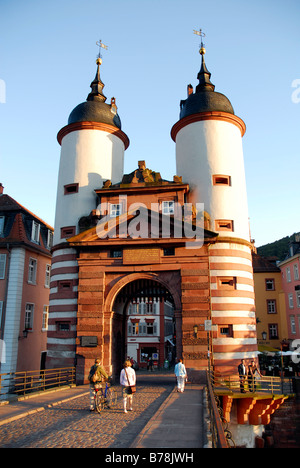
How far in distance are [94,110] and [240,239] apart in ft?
46.8

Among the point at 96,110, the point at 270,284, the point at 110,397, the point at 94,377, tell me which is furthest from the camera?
the point at 270,284

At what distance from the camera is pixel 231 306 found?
22359 mm

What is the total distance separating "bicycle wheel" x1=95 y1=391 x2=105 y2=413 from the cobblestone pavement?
202 mm

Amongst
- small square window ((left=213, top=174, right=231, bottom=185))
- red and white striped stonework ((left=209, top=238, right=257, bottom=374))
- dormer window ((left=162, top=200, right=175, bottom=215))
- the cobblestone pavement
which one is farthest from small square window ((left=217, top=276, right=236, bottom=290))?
the cobblestone pavement

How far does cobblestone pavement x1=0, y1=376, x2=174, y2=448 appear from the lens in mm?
9266

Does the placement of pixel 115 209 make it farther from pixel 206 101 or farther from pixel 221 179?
pixel 206 101

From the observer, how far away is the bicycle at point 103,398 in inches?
517

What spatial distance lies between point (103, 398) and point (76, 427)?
3056 millimetres

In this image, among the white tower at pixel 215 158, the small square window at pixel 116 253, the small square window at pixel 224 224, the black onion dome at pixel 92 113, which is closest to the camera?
the small square window at pixel 116 253

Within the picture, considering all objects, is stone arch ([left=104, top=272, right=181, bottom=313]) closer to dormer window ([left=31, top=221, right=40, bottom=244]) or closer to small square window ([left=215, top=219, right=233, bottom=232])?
small square window ([left=215, top=219, right=233, bottom=232])

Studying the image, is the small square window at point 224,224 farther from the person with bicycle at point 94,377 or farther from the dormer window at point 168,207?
the person with bicycle at point 94,377

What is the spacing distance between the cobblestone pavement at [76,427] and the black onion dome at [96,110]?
1991cm

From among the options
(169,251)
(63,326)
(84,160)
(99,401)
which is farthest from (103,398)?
(84,160)

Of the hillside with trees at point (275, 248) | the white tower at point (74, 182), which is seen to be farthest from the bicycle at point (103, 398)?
the hillside with trees at point (275, 248)
